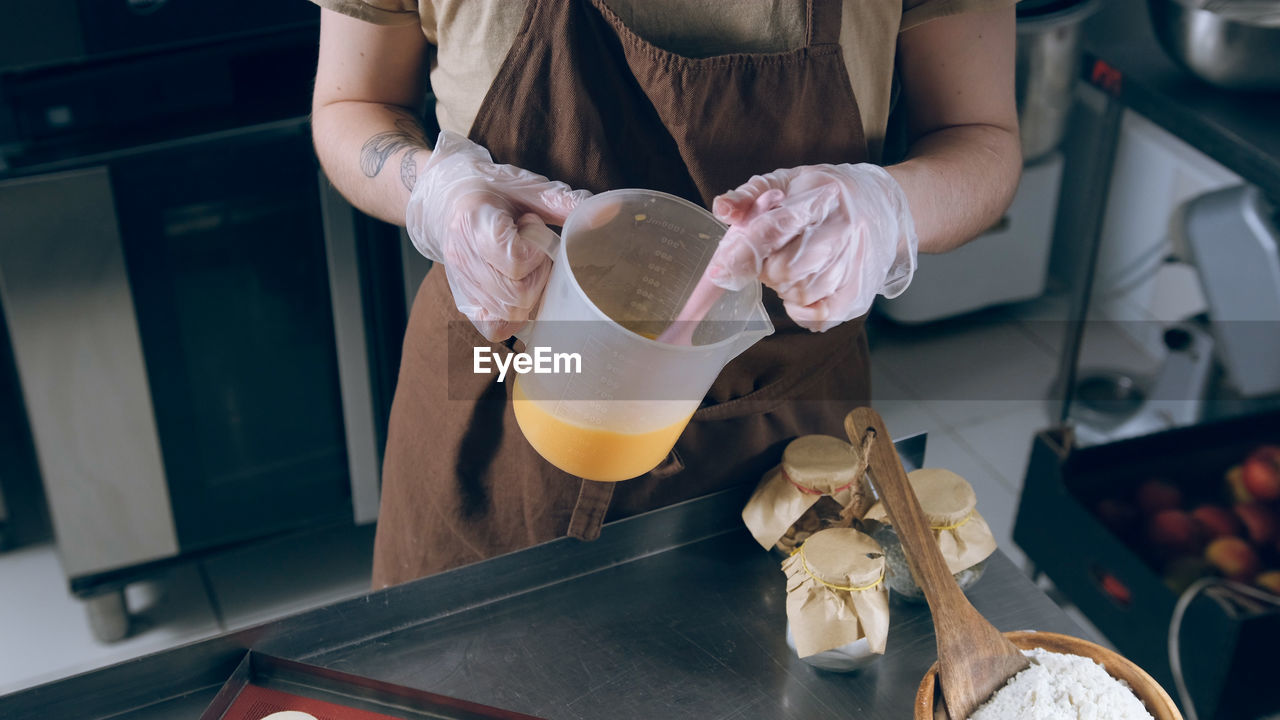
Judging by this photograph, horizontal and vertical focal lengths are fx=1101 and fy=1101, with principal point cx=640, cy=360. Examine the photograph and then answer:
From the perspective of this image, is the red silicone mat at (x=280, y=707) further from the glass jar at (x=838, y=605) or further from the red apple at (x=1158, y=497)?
the red apple at (x=1158, y=497)

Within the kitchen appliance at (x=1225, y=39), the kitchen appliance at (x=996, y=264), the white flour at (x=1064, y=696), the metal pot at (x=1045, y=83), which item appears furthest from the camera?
the kitchen appliance at (x=996, y=264)

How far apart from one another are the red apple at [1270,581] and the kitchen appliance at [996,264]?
1.04 meters

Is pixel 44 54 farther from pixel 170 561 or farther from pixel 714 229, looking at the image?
pixel 714 229

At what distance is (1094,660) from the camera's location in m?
0.81

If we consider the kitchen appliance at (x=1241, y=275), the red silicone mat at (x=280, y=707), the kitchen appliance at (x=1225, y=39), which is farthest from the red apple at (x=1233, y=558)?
the red silicone mat at (x=280, y=707)

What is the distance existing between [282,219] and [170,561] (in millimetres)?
681

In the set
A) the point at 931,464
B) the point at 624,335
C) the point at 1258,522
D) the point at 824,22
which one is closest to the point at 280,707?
the point at 624,335

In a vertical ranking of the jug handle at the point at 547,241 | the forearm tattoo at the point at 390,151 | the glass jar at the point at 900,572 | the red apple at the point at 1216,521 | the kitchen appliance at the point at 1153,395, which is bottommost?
the kitchen appliance at the point at 1153,395

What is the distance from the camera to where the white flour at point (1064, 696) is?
75 centimetres

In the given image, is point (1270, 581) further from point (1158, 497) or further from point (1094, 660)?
point (1094, 660)

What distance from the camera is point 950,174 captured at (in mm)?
1021

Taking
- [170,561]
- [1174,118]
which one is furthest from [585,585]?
[170,561]

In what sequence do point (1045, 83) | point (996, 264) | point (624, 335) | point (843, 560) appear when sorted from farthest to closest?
A: point (996, 264), point (1045, 83), point (843, 560), point (624, 335)

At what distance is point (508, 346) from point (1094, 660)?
0.58 meters
